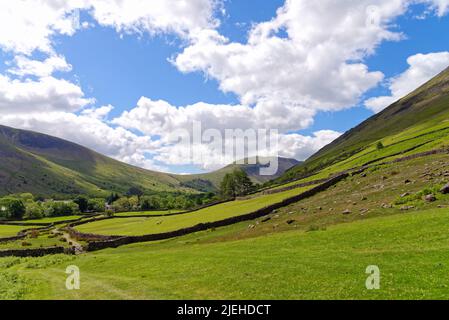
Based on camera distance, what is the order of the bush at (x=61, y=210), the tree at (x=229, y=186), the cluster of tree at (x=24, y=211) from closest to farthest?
the tree at (x=229, y=186)
the cluster of tree at (x=24, y=211)
the bush at (x=61, y=210)

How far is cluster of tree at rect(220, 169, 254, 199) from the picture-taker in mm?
154275

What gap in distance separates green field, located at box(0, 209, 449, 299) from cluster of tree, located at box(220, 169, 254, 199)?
116 m

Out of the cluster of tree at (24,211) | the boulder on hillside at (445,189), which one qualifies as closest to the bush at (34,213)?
the cluster of tree at (24,211)

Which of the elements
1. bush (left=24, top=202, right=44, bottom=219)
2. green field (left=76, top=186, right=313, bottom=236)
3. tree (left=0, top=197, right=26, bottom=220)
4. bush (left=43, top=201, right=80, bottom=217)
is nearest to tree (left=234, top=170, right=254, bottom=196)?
green field (left=76, top=186, right=313, bottom=236)

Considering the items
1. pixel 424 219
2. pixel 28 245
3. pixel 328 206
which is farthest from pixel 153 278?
pixel 28 245

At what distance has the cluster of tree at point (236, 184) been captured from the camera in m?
154

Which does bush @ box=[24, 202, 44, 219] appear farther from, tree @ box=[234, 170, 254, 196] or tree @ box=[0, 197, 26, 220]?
tree @ box=[234, 170, 254, 196]

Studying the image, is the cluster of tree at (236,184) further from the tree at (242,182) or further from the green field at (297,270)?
the green field at (297,270)

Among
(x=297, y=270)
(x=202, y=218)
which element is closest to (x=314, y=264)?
(x=297, y=270)

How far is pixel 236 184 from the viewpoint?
15700 centimetres

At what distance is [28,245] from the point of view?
226 ft

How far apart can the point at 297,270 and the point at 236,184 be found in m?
133

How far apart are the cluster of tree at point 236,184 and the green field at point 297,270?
380ft
